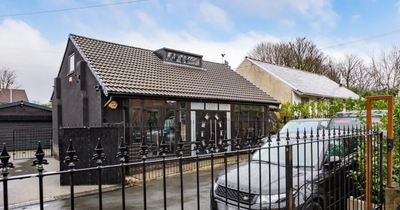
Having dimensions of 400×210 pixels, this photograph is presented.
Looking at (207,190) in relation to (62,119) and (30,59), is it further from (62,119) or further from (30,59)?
(30,59)

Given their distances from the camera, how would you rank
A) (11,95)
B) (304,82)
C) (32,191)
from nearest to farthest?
(32,191) < (304,82) < (11,95)

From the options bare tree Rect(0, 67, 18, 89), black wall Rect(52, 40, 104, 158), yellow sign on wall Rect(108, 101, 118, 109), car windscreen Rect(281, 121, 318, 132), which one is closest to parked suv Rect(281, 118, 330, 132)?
car windscreen Rect(281, 121, 318, 132)

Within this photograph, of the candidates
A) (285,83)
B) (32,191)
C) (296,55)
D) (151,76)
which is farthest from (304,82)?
(32,191)

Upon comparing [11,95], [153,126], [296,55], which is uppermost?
[296,55]

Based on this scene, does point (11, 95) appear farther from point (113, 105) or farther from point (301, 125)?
point (301, 125)

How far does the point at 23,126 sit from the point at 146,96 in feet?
40.3

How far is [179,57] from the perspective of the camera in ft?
48.5

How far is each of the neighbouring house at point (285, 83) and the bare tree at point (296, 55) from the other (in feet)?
23.1

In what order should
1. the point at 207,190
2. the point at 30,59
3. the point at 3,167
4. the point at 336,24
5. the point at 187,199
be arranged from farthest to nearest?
the point at 30,59 → the point at 336,24 → the point at 207,190 → the point at 187,199 → the point at 3,167

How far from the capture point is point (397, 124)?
4195 millimetres

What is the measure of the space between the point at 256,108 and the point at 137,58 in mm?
7210

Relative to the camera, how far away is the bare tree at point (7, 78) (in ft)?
115

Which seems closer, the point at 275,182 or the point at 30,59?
the point at 275,182

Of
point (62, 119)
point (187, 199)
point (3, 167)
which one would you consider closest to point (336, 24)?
point (187, 199)
